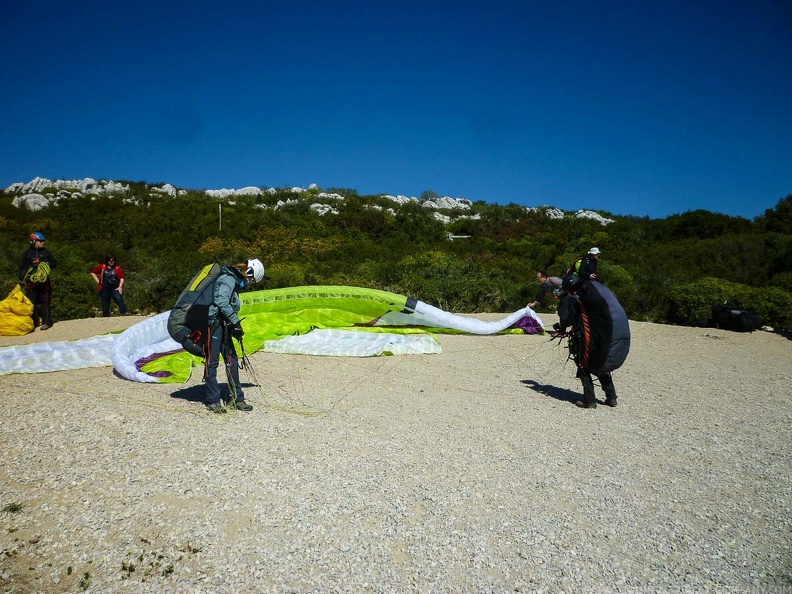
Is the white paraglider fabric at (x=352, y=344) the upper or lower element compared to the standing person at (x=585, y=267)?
lower

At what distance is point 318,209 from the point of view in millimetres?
38594

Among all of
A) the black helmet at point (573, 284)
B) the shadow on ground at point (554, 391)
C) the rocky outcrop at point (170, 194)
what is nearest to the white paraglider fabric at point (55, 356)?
the shadow on ground at point (554, 391)

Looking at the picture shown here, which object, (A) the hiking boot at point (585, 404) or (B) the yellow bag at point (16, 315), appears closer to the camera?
(A) the hiking boot at point (585, 404)

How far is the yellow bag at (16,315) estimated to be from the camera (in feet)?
31.9

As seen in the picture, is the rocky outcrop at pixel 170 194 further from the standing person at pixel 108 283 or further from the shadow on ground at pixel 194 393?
the shadow on ground at pixel 194 393

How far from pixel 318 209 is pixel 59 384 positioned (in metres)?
33.0

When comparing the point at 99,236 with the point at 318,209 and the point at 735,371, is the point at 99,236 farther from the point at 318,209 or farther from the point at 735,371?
the point at 735,371

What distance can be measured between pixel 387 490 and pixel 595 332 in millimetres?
3220

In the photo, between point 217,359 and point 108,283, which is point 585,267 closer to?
point 217,359

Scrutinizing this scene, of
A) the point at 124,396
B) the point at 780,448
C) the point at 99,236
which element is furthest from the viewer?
the point at 99,236

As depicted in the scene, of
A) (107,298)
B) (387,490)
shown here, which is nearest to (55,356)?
(107,298)

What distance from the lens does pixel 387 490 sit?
Result: 157 inches

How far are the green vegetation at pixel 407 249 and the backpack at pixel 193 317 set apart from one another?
27.3 feet

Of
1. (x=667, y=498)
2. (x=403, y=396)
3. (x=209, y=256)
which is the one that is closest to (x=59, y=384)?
(x=403, y=396)
